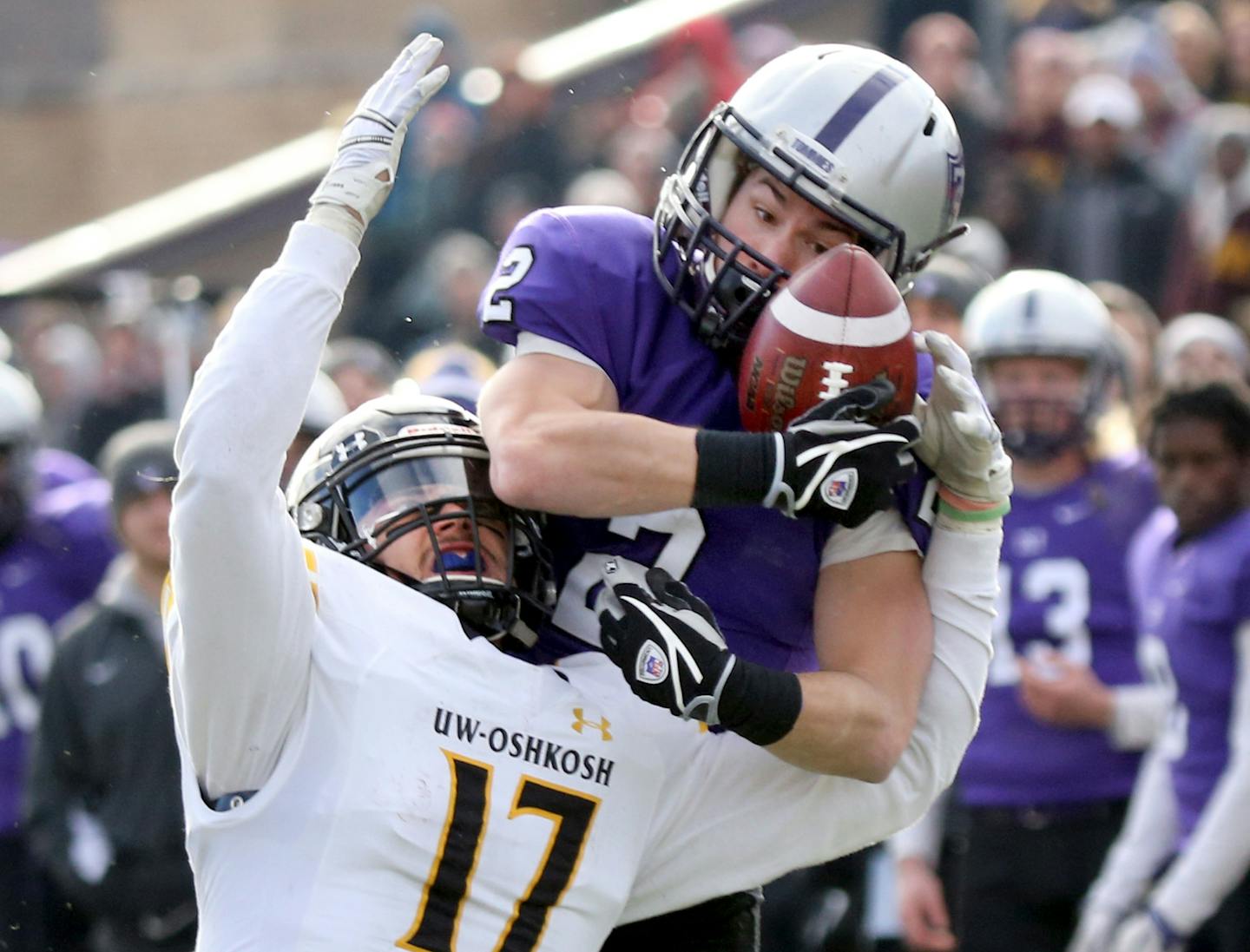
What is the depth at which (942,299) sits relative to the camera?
6234mm

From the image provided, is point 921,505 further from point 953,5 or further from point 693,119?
point 953,5

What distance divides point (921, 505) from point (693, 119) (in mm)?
6090

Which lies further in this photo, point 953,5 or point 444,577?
point 953,5

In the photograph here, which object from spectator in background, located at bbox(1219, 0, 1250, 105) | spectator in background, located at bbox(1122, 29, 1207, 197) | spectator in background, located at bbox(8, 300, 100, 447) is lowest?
spectator in background, located at bbox(8, 300, 100, 447)

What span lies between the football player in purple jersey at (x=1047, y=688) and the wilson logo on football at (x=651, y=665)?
2768 millimetres

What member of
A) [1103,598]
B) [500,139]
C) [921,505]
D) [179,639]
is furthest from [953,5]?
[179,639]

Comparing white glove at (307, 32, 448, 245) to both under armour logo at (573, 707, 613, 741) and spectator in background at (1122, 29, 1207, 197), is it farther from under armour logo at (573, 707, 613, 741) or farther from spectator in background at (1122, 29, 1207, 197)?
spectator in background at (1122, 29, 1207, 197)

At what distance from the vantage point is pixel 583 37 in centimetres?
1140

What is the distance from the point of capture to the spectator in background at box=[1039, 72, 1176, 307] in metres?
8.16

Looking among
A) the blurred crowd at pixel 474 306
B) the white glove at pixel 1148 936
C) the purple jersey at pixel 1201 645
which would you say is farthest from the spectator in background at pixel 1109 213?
the white glove at pixel 1148 936

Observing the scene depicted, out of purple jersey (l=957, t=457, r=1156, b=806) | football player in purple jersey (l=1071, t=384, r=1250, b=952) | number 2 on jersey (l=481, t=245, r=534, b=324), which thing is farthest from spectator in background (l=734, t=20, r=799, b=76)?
number 2 on jersey (l=481, t=245, r=534, b=324)

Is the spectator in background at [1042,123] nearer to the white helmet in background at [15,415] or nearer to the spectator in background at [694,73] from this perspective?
the spectator in background at [694,73]

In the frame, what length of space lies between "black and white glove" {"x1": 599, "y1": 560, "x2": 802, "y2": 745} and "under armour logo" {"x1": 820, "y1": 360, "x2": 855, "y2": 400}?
1.10ft

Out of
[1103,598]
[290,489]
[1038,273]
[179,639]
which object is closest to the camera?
[179,639]
